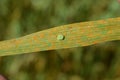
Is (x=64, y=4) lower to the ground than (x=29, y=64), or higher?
higher

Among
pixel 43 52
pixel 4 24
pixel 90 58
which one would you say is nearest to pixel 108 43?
pixel 90 58

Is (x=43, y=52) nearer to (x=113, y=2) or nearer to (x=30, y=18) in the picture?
(x=30, y=18)

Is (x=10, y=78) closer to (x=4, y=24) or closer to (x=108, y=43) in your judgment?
(x=4, y=24)

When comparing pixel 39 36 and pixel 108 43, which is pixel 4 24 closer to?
pixel 39 36

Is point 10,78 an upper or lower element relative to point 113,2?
lower

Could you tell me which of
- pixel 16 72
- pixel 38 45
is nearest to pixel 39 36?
pixel 38 45
